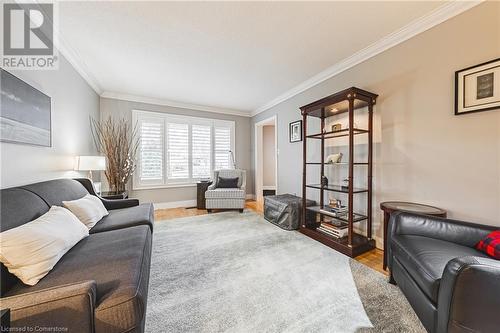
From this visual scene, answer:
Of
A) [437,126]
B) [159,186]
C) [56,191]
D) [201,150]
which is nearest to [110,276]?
[56,191]

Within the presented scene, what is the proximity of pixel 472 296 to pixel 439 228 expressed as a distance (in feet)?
2.53

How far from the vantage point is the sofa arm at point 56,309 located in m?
0.72

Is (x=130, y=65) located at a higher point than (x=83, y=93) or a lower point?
higher

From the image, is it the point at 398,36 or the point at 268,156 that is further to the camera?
the point at 268,156

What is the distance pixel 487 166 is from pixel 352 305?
1.62 metres

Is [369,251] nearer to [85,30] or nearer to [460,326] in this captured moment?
[460,326]

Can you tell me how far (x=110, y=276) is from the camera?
100cm

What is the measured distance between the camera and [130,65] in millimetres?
2852

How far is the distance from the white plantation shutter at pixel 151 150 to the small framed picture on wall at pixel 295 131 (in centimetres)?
290

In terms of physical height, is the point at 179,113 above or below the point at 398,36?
below

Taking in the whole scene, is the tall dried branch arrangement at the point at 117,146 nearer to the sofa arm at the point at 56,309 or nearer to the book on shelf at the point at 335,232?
the sofa arm at the point at 56,309

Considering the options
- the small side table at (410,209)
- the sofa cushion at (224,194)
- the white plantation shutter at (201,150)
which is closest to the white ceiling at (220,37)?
the white plantation shutter at (201,150)

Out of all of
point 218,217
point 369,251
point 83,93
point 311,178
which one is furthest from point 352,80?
point 83,93

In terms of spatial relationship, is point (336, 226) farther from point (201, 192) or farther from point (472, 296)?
point (201, 192)
